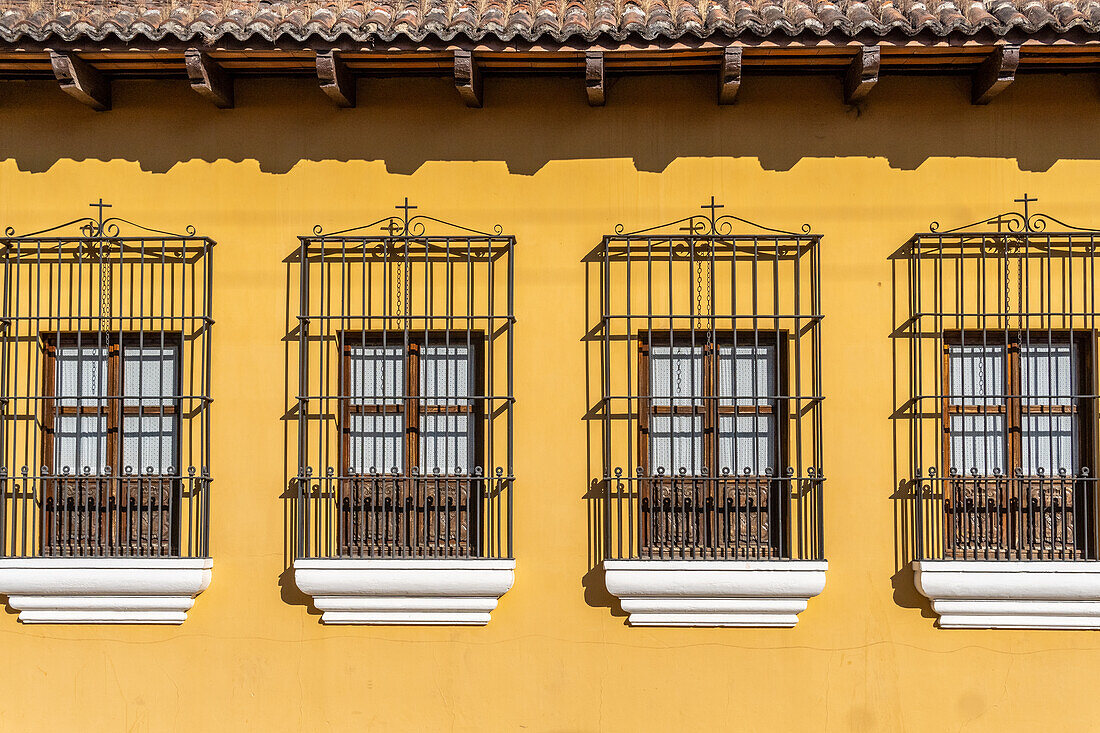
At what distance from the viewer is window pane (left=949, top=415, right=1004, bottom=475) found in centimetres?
536

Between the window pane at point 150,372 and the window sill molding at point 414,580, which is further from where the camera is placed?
the window pane at point 150,372

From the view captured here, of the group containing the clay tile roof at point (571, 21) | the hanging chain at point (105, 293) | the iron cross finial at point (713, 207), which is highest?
the clay tile roof at point (571, 21)

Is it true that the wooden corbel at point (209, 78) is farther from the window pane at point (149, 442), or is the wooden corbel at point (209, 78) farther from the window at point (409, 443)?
the window pane at point (149, 442)

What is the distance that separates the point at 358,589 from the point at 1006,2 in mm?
4446

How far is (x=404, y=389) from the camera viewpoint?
5.46m

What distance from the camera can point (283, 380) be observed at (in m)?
5.45

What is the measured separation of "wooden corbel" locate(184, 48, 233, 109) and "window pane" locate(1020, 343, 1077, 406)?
15.0ft

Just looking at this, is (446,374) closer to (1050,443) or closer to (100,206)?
(100,206)

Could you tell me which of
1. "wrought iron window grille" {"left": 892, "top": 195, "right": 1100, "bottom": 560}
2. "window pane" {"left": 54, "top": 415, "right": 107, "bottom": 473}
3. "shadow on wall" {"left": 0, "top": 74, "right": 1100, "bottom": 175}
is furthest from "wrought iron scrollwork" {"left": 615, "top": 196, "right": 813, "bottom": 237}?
"window pane" {"left": 54, "top": 415, "right": 107, "bottom": 473}

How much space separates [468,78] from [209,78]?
136 cm

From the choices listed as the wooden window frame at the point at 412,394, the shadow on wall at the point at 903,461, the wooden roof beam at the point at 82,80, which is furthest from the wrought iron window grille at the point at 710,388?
the wooden roof beam at the point at 82,80

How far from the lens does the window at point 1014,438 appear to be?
17.2 feet

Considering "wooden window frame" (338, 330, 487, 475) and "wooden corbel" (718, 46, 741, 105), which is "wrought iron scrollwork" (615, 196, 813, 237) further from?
"wooden window frame" (338, 330, 487, 475)

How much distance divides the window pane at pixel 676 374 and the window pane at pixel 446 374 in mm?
1053
